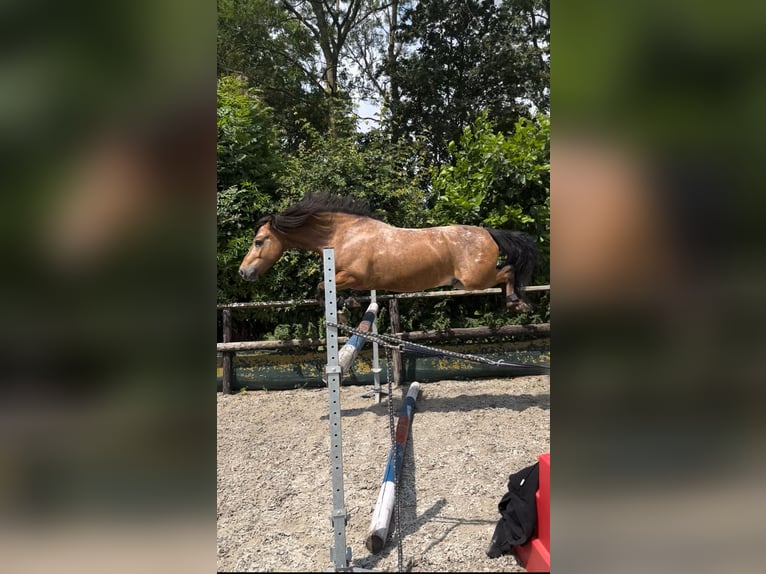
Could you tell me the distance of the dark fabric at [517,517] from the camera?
1553 mm

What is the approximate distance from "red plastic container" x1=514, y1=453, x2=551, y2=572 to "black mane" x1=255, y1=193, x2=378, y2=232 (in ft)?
6.29

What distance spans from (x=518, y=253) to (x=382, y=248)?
96cm

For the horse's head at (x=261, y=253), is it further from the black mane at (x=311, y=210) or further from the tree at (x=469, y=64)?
the tree at (x=469, y=64)

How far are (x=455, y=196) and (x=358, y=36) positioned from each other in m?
3.35

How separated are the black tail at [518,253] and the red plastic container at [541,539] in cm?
175

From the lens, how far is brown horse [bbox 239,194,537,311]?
280cm

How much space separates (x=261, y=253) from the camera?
9.11 feet

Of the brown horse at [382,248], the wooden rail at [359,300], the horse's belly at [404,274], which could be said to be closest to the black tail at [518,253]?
the brown horse at [382,248]

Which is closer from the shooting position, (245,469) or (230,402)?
(245,469)
